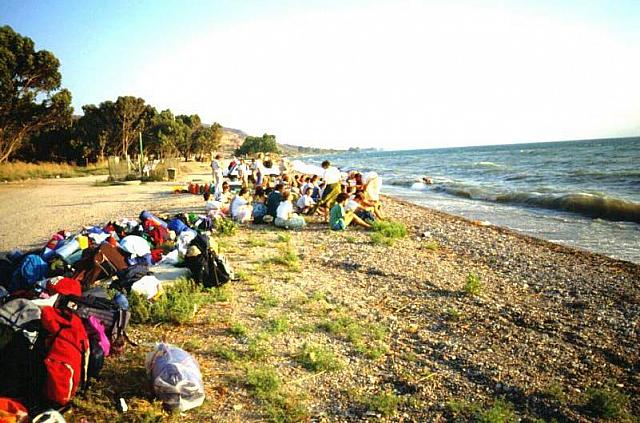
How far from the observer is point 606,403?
3.40 meters

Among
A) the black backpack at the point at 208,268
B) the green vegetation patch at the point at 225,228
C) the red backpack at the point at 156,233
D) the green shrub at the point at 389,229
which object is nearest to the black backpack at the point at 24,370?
the black backpack at the point at 208,268

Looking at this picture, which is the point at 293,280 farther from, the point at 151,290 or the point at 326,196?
the point at 326,196

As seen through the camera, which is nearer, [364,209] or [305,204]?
[364,209]

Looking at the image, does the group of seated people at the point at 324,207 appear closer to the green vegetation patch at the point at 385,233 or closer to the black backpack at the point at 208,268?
the green vegetation patch at the point at 385,233

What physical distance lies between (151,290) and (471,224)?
10.6m

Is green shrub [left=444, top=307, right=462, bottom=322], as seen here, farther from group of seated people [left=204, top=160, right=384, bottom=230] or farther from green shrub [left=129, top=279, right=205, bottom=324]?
group of seated people [left=204, top=160, right=384, bottom=230]

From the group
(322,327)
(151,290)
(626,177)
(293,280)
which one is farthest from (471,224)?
(626,177)

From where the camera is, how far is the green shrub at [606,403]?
3353mm

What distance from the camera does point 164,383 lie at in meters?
3.18

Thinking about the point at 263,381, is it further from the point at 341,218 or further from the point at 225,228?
the point at 341,218

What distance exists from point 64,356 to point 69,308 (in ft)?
2.89

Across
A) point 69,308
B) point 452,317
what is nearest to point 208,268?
point 69,308

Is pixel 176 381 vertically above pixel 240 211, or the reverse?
pixel 240 211

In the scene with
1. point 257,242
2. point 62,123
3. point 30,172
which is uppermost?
point 62,123
